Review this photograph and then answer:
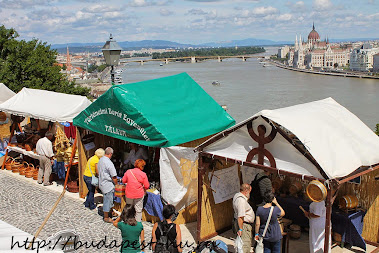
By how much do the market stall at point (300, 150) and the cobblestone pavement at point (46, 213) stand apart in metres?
1.41

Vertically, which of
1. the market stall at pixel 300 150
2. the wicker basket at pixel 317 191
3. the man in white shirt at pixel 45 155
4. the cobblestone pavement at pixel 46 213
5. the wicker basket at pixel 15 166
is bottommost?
the cobblestone pavement at pixel 46 213

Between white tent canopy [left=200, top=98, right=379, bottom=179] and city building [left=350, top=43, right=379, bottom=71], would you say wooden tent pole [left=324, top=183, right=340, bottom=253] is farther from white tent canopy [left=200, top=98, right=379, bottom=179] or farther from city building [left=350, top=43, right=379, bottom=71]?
city building [left=350, top=43, right=379, bottom=71]

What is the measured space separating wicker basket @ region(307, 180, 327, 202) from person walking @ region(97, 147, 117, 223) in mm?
3402

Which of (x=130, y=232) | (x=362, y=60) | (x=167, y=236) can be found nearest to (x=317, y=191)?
(x=167, y=236)

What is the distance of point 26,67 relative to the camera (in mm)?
20953

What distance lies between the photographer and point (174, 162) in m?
6.69

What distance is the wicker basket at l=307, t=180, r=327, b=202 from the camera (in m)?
4.43

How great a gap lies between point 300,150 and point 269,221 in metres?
0.89

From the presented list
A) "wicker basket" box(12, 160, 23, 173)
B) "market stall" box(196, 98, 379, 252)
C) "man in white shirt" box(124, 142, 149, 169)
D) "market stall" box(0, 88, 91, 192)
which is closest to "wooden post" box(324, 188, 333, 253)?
"market stall" box(196, 98, 379, 252)

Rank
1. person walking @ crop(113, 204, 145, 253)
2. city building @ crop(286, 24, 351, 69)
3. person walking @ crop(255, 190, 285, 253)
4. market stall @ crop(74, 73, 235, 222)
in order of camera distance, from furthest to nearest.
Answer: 1. city building @ crop(286, 24, 351, 69)
2. market stall @ crop(74, 73, 235, 222)
3. person walking @ crop(255, 190, 285, 253)
4. person walking @ crop(113, 204, 145, 253)

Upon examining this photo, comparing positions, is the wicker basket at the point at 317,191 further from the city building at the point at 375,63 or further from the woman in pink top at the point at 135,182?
the city building at the point at 375,63

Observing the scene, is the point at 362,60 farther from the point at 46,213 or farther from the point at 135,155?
the point at 46,213

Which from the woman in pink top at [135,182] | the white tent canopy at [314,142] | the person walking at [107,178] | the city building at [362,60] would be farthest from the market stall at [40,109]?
the city building at [362,60]

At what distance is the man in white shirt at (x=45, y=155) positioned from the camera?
8742mm
